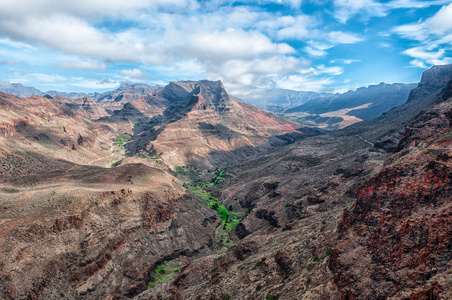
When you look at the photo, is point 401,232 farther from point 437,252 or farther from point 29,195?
point 29,195

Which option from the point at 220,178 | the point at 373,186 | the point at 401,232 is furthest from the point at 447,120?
the point at 220,178

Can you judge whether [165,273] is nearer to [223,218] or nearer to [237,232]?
[237,232]

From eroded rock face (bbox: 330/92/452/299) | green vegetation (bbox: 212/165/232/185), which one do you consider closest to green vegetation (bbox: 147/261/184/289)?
eroded rock face (bbox: 330/92/452/299)

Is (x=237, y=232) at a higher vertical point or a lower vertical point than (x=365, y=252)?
lower

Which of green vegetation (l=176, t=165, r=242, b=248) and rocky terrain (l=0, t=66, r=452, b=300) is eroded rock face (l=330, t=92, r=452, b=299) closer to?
rocky terrain (l=0, t=66, r=452, b=300)

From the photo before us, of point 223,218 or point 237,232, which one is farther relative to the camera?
point 223,218

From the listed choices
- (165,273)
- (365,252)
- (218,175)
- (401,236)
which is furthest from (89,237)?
(218,175)

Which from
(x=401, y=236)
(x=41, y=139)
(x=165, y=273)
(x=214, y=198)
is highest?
(x=41, y=139)
